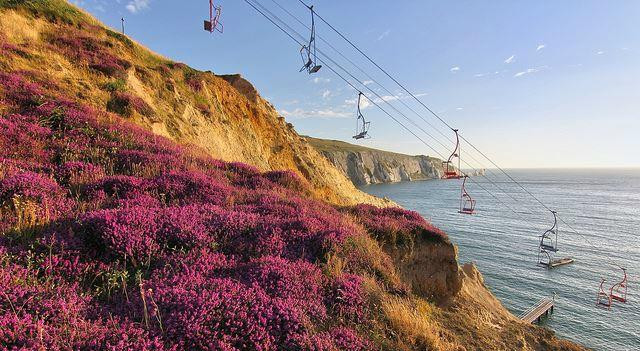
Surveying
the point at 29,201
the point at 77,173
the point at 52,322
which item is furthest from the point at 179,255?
the point at 77,173

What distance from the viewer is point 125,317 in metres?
3.90

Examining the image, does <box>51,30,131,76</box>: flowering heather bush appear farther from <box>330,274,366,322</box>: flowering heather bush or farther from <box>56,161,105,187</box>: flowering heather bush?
<box>330,274,366,322</box>: flowering heather bush

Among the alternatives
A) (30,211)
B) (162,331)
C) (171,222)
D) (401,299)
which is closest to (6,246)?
(30,211)

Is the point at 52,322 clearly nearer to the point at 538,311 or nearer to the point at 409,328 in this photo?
the point at 409,328

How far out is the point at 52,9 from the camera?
68.5ft

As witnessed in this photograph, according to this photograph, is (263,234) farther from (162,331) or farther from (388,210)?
Answer: (388,210)

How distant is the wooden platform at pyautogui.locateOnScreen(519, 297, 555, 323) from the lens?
3280 cm

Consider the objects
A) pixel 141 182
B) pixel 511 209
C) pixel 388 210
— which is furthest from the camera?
pixel 511 209

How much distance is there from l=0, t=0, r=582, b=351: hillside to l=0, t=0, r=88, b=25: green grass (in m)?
6.49

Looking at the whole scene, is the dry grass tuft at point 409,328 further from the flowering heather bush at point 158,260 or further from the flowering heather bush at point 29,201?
the flowering heather bush at point 29,201

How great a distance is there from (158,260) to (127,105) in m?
13.2

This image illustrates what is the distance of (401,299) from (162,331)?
435cm

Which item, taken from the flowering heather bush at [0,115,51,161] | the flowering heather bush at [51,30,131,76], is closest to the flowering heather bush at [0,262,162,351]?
the flowering heather bush at [0,115,51,161]

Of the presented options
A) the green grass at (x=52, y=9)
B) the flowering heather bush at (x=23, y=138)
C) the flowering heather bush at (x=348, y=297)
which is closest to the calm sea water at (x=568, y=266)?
the flowering heather bush at (x=348, y=297)
